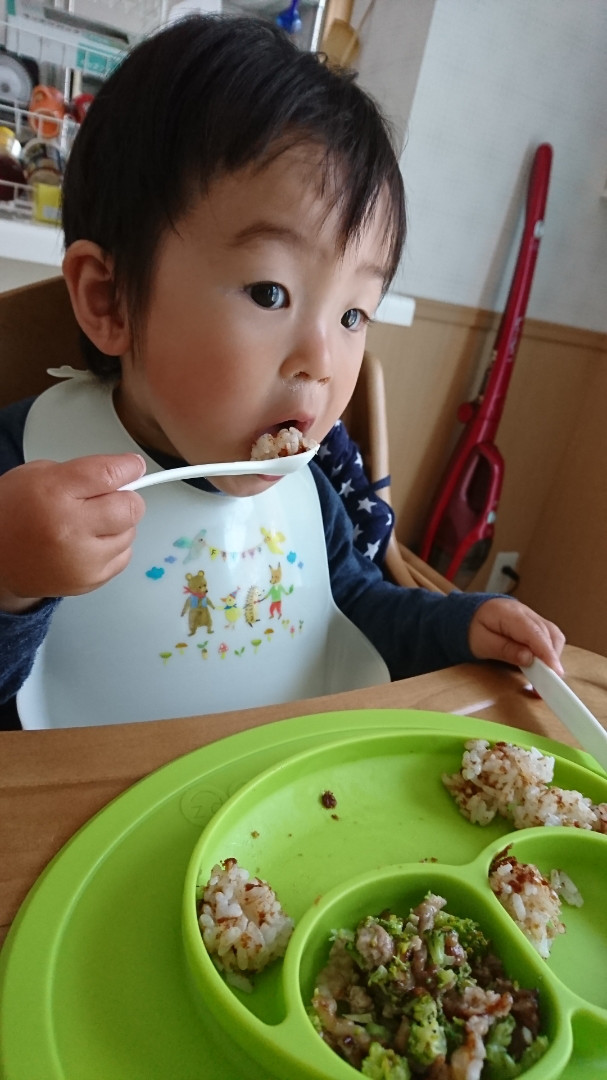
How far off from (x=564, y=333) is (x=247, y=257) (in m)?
1.55

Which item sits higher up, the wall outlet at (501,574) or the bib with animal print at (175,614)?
the bib with animal print at (175,614)

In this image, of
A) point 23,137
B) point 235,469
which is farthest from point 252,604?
point 23,137

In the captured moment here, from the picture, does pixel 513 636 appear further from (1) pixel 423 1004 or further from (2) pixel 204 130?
(2) pixel 204 130

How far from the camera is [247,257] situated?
636 mm

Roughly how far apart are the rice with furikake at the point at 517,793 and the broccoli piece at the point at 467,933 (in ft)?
0.36

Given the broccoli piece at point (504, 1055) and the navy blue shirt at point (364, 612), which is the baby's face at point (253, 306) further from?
the broccoli piece at point (504, 1055)

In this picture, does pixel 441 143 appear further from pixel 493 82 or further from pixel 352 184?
pixel 352 184

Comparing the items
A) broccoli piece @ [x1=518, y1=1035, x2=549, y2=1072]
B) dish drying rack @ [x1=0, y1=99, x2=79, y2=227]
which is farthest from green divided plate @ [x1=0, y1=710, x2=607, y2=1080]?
dish drying rack @ [x1=0, y1=99, x2=79, y2=227]

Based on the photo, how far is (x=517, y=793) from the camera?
20.9 inches

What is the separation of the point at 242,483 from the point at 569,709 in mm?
397

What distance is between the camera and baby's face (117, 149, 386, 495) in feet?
2.10

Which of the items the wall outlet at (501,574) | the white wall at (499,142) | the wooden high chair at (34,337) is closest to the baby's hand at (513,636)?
the wooden high chair at (34,337)

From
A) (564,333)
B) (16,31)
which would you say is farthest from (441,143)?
(16,31)

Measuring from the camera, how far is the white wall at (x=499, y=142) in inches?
57.9
